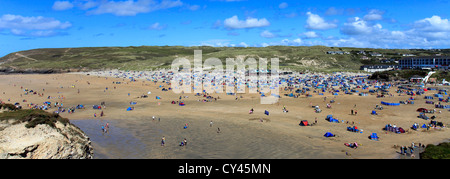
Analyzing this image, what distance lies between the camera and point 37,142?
16750 mm

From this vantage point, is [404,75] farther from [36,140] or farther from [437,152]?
[36,140]

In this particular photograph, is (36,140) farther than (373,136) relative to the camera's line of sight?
No

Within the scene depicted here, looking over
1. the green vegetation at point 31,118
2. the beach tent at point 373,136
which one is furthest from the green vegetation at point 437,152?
the green vegetation at point 31,118

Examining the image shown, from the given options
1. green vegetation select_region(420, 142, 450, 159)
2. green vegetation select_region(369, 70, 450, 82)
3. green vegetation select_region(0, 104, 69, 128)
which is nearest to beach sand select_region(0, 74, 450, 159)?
green vegetation select_region(420, 142, 450, 159)

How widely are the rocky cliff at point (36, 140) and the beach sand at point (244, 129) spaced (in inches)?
118

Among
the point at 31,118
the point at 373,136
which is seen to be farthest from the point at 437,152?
the point at 31,118

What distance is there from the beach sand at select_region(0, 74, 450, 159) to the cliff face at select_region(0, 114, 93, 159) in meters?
3.07

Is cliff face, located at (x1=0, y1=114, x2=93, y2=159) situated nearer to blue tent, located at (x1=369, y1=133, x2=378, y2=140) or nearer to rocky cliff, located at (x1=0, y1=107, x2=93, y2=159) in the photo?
rocky cliff, located at (x1=0, y1=107, x2=93, y2=159)

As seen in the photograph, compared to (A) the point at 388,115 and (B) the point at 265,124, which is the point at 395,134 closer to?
(A) the point at 388,115

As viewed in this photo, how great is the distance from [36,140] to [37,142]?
0.48 feet
